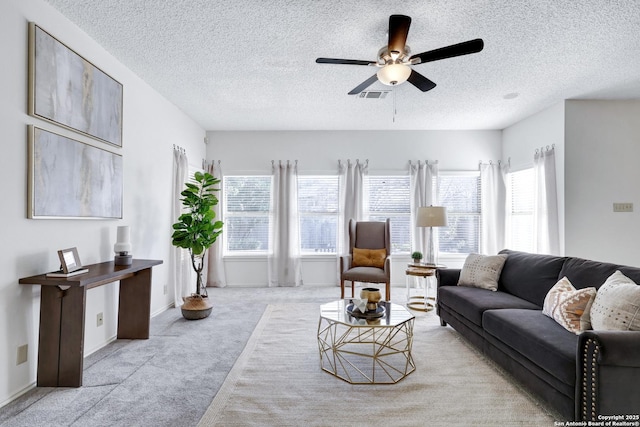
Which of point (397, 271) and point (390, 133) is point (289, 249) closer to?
point (397, 271)

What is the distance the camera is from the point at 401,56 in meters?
2.51

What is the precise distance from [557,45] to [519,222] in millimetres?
3139

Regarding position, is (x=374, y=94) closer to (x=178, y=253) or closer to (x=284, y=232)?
(x=284, y=232)

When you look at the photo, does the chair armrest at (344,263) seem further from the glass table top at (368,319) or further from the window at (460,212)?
the window at (460,212)

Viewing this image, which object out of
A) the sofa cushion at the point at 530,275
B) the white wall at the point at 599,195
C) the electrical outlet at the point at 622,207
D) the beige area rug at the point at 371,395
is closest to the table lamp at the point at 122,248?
the beige area rug at the point at 371,395

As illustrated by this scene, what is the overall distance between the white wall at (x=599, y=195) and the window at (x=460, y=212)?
5.30 ft

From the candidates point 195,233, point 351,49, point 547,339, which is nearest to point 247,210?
point 195,233

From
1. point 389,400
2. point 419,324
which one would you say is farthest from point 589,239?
point 389,400

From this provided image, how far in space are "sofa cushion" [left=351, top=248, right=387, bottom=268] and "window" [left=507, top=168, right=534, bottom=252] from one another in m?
2.28

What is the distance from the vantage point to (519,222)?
17.2 feet

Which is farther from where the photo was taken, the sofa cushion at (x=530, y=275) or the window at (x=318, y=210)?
the window at (x=318, y=210)

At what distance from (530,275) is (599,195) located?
85.3 inches

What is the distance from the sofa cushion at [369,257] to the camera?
4.68 m

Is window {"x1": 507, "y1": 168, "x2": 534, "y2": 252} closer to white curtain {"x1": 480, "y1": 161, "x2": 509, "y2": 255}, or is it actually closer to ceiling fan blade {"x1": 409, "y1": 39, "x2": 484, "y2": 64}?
white curtain {"x1": 480, "y1": 161, "x2": 509, "y2": 255}
